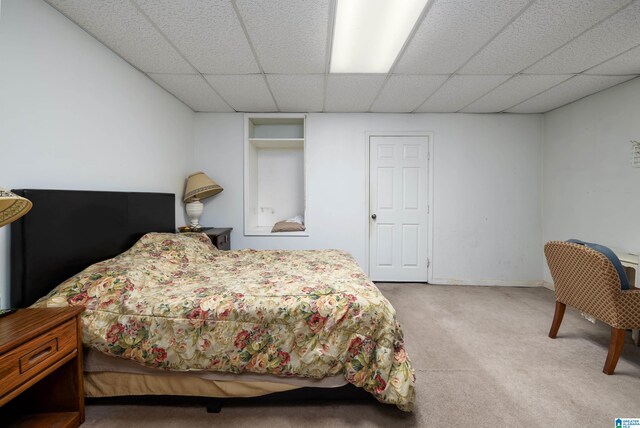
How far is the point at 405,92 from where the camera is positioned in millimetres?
2873

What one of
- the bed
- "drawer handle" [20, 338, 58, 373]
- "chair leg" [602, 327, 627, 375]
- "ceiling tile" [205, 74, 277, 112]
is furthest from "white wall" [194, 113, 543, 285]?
"drawer handle" [20, 338, 58, 373]

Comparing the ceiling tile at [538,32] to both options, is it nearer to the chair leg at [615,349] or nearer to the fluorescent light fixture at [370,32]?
the fluorescent light fixture at [370,32]

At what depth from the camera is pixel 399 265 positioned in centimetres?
366

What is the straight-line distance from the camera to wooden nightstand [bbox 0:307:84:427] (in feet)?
3.19

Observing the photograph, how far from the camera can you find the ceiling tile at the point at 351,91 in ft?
8.36

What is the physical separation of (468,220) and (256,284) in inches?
127

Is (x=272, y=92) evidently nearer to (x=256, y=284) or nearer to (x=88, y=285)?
(x=256, y=284)

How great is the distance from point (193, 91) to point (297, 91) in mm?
1165

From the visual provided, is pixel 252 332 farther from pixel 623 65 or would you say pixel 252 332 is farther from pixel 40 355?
pixel 623 65

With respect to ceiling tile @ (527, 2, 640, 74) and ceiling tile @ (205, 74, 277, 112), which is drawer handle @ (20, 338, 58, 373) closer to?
ceiling tile @ (205, 74, 277, 112)

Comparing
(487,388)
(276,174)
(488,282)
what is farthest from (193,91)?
(488,282)

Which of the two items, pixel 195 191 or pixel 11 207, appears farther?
pixel 195 191

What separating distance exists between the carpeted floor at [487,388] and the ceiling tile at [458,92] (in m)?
2.41

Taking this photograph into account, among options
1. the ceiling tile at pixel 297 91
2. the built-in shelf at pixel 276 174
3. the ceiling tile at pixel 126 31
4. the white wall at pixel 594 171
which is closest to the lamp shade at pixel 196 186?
the built-in shelf at pixel 276 174
